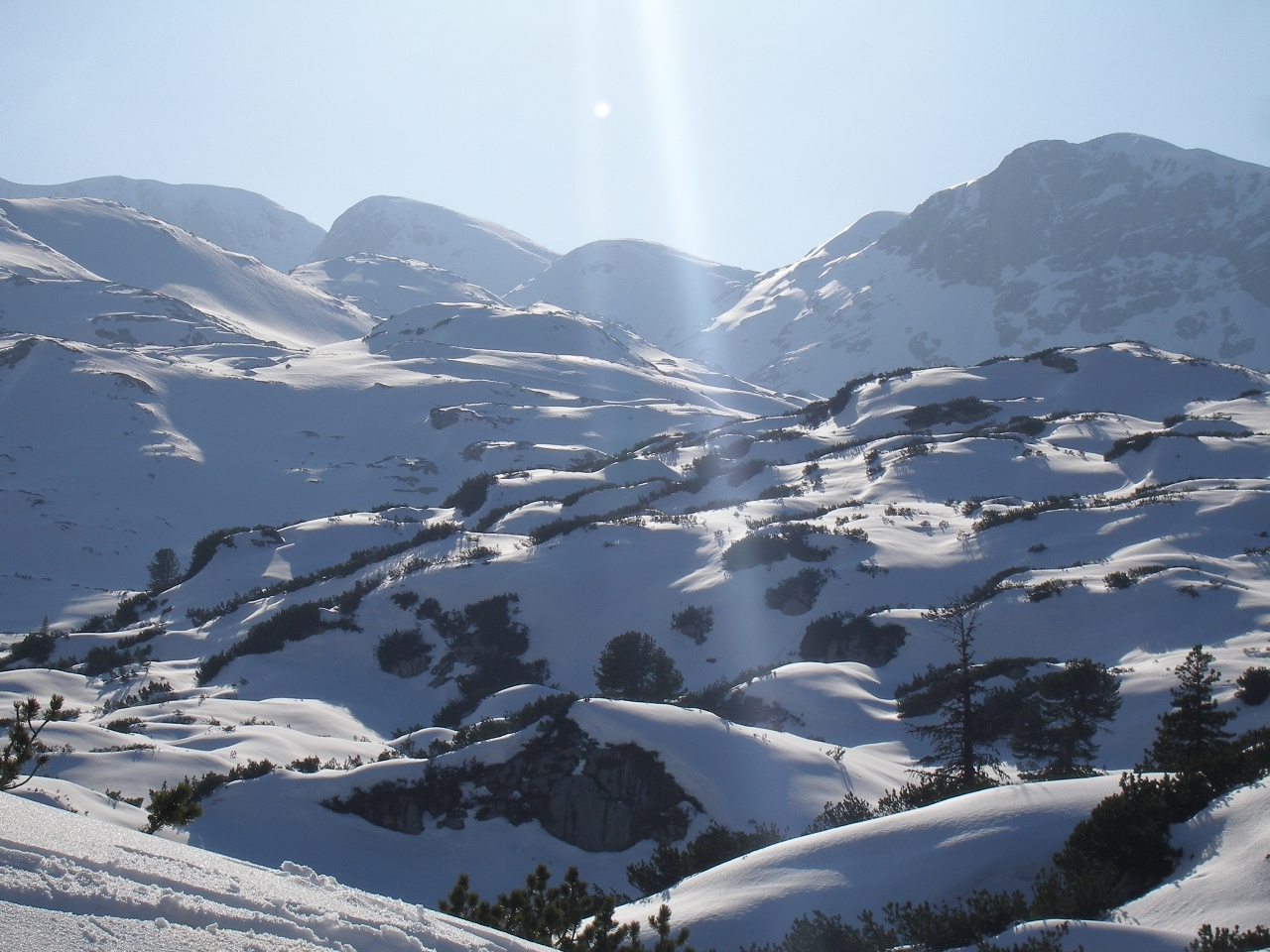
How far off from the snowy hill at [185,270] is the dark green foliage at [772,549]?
106 m

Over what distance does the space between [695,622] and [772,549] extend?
4339 mm

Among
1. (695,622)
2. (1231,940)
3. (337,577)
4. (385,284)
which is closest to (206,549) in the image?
(337,577)

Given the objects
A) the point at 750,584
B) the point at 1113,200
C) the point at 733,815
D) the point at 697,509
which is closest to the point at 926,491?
the point at 697,509

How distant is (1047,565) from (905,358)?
12437cm

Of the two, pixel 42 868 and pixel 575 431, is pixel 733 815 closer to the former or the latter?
pixel 42 868

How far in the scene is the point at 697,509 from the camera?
41.7 m

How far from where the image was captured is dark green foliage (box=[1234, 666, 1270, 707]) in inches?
672

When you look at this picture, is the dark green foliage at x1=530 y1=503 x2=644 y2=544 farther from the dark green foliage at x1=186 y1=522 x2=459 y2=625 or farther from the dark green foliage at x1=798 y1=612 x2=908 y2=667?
the dark green foliage at x1=798 y1=612 x2=908 y2=667

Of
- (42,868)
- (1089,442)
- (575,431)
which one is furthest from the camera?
(575,431)

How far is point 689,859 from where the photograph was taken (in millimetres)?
12852

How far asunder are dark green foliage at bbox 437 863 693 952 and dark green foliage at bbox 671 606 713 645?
2085 centimetres

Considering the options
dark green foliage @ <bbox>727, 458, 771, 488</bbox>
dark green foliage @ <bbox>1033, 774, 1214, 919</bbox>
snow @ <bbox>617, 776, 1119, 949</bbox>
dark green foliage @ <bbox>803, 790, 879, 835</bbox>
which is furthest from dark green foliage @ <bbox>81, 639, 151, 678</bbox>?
dark green foliage @ <bbox>1033, 774, 1214, 919</bbox>

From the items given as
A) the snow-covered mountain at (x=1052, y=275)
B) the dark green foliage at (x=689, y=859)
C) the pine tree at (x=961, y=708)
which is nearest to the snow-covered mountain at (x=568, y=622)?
the pine tree at (x=961, y=708)

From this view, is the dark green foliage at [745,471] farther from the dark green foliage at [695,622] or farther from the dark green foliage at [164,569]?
the dark green foliage at [164,569]
